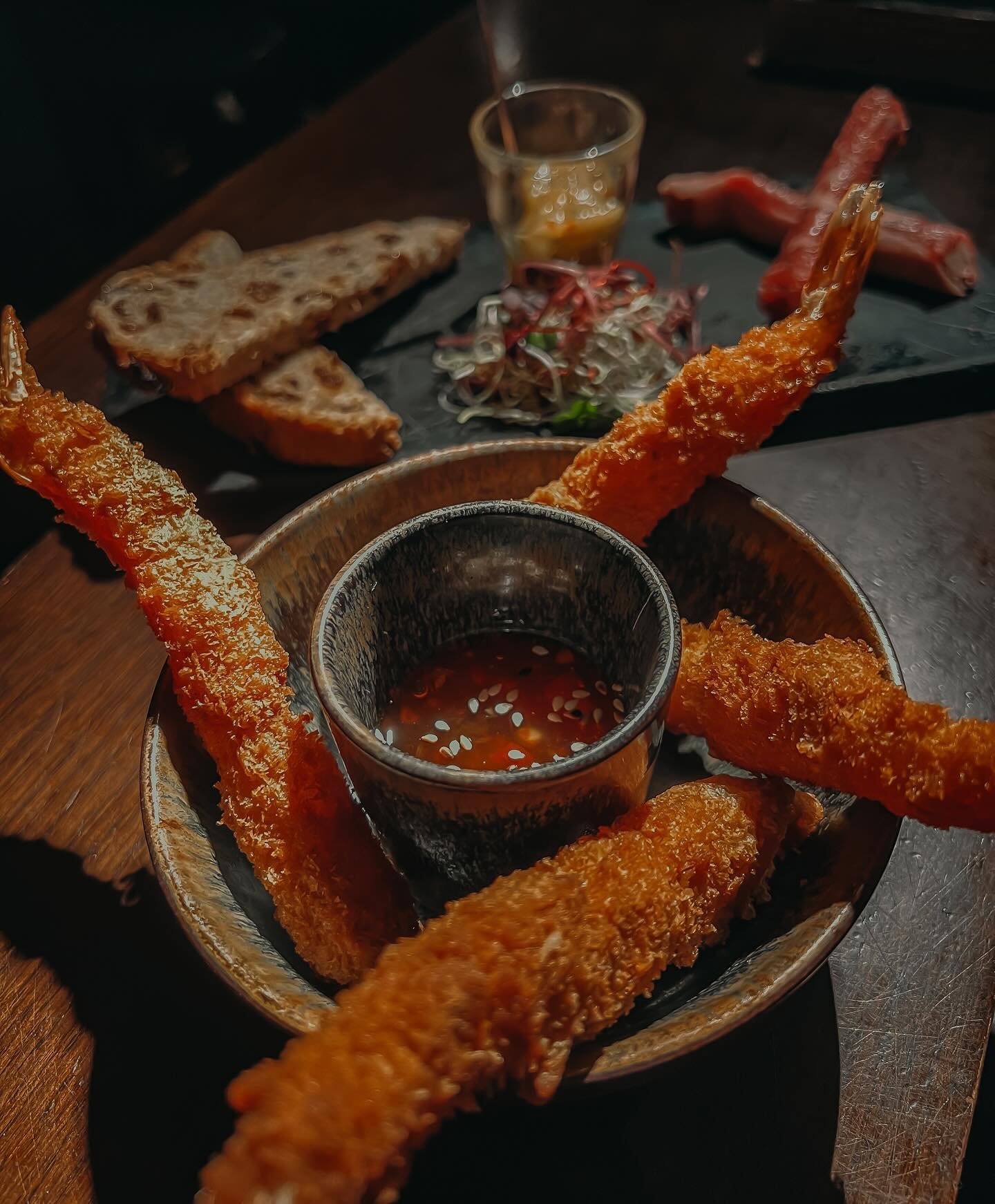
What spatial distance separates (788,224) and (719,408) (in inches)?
70.7

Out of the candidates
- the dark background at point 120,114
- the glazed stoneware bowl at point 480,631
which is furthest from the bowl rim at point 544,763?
the dark background at point 120,114

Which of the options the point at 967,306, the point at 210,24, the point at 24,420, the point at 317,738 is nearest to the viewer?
the point at 317,738

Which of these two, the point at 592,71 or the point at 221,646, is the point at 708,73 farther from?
the point at 221,646

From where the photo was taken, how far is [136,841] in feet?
5.44

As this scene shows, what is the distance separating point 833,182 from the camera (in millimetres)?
3076

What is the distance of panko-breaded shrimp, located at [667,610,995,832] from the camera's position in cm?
117

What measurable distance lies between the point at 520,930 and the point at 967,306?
2.69 meters

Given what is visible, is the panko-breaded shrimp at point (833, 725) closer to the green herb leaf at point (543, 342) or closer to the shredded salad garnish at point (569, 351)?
the shredded salad garnish at point (569, 351)

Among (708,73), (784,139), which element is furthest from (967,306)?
(708,73)

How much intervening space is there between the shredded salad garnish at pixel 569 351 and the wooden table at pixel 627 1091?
22.6 inches

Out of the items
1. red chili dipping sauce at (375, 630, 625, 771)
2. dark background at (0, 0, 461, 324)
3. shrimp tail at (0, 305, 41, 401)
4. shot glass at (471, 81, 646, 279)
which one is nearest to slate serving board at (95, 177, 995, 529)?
shot glass at (471, 81, 646, 279)

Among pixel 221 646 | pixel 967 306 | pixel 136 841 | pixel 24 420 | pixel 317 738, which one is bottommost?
pixel 967 306

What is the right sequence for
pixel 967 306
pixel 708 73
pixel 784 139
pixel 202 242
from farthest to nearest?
1. pixel 708 73
2. pixel 784 139
3. pixel 202 242
4. pixel 967 306

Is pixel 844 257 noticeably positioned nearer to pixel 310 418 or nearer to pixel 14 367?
pixel 310 418
